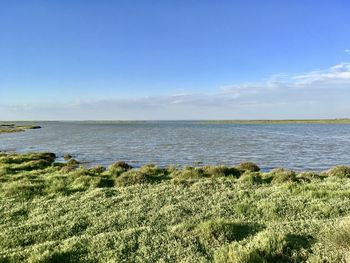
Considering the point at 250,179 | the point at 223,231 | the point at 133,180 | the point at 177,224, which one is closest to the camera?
the point at 223,231

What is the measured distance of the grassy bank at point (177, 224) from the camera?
8.06m

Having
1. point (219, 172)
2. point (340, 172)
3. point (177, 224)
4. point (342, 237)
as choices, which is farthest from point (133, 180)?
point (340, 172)

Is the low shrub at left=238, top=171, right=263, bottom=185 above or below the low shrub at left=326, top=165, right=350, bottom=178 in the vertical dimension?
above

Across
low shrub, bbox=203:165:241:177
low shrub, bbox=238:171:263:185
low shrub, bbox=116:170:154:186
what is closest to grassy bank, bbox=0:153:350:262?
low shrub, bbox=238:171:263:185

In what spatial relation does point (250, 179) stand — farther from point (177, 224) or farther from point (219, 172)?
point (177, 224)

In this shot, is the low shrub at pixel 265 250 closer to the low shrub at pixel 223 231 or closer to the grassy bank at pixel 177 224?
the grassy bank at pixel 177 224

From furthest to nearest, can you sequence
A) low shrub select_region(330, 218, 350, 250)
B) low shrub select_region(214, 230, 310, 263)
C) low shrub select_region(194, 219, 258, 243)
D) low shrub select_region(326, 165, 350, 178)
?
1. low shrub select_region(326, 165, 350, 178)
2. low shrub select_region(194, 219, 258, 243)
3. low shrub select_region(330, 218, 350, 250)
4. low shrub select_region(214, 230, 310, 263)

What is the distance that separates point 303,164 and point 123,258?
122ft

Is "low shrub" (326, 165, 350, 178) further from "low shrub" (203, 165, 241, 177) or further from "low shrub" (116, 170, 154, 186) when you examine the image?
"low shrub" (116, 170, 154, 186)

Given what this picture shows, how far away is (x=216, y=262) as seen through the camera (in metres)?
7.50

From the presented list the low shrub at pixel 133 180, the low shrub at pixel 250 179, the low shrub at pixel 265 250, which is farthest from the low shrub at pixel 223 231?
the low shrub at pixel 133 180

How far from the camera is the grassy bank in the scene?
8062 millimetres

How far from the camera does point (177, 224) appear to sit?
432 inches

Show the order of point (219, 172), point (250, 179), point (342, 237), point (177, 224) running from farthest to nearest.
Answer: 1. point (219, 172)
2. point (250, 179)
3. point (177, 224)
4. point (342, 237)
